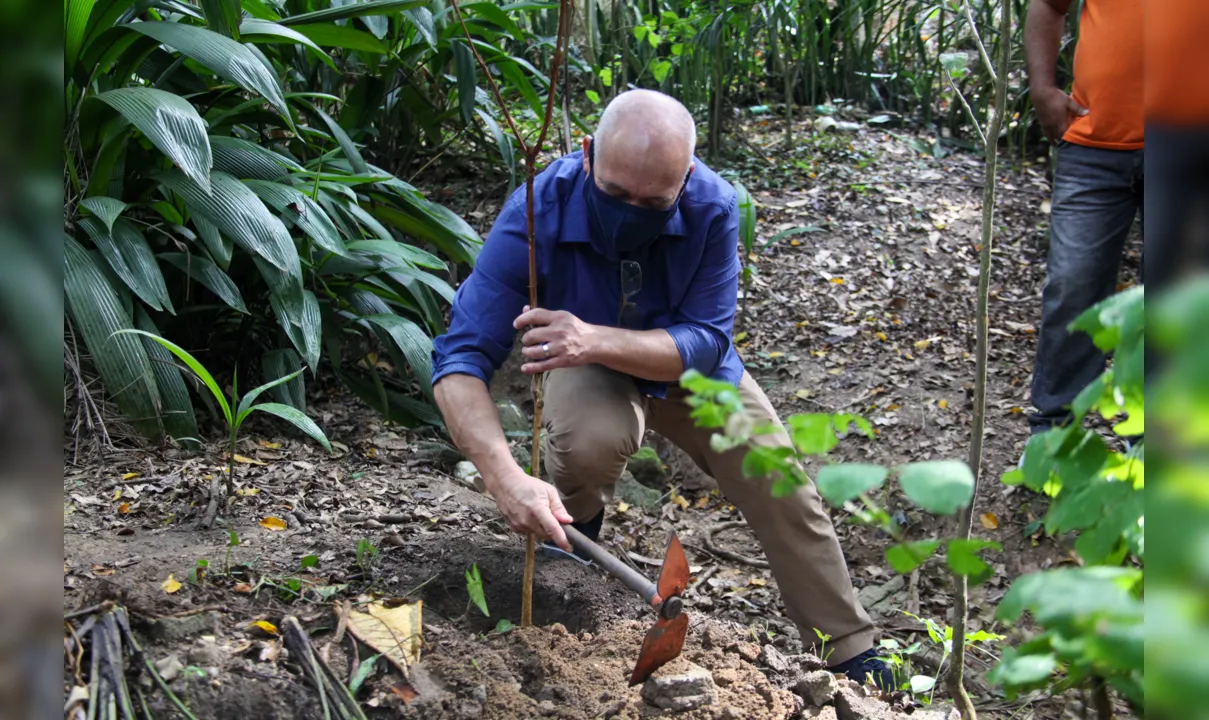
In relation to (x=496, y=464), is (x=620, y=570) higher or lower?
lower

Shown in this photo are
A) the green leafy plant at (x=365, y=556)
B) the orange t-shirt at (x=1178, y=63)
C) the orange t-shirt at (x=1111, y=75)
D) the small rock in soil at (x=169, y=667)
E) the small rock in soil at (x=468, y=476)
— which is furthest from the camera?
the small rock in soil at (x=468, y=476)

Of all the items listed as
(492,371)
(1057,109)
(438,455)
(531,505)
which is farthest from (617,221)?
(1057,109)

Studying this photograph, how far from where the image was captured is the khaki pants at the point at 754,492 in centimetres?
256

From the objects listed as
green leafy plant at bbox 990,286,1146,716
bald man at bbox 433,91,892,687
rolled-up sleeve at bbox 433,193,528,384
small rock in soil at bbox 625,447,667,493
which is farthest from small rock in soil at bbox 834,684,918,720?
small rock in soil at bbox 625,447,667,493

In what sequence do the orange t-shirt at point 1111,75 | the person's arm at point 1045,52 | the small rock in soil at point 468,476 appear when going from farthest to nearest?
the small rock in soil at point 468,476 < the person's arm at point 1045,52 < the orange t-shirt at point 1111,75

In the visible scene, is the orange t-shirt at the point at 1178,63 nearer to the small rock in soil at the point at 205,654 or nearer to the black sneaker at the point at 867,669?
the small rock in soil at the point at 205,654

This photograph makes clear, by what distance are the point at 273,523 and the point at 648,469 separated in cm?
155

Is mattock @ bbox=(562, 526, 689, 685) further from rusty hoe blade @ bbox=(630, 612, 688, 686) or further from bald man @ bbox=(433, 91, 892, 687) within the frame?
bald man @ bbox=(433, 91, 892, 687)

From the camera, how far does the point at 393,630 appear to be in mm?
1994

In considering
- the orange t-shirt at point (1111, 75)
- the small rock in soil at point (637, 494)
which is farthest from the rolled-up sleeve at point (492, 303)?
the orange t-shirt at point (1111, 75)

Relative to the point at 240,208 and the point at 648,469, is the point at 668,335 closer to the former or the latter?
the point at 648,469

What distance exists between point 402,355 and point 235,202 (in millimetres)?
846

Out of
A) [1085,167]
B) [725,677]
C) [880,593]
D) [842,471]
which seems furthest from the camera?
[880,593]

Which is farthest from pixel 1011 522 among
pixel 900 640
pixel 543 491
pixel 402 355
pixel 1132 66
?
pixel 402 355
